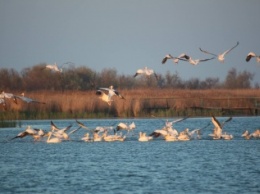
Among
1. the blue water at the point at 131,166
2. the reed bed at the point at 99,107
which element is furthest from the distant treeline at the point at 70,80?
the blue water at the point at 131,166

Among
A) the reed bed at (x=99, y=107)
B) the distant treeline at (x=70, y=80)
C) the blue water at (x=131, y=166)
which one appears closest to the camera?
the blue water at (x=131, y=166)

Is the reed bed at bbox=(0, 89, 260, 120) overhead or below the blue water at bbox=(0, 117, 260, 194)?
overhead

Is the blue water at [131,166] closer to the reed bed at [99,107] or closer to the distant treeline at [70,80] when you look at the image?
the reed bed at [99,107]

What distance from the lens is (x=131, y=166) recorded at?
2373 cm

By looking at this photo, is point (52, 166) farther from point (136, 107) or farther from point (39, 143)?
point (136, 107)

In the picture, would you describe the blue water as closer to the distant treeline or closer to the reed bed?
the reed bed

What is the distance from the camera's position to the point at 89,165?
24.4m

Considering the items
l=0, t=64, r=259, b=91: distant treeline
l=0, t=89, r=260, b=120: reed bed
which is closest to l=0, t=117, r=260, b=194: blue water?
l=0, t=89, r=260, b=120: reed bed

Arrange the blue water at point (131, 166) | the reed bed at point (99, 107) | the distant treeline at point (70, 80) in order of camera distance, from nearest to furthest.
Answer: the blue water at point (131, 166) < the reed bed at point (99, 107) < the distant treeline at point (70, 80)

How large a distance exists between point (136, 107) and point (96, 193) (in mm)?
26253

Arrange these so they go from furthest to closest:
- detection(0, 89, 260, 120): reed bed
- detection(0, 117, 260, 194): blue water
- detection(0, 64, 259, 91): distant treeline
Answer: detection(0, 64, 259, 91): distant treeline < detection(0, 89, 260, 120): reed bed < detection(0, 117, 260, 194): blue water

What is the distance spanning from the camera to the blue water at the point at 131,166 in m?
19.9

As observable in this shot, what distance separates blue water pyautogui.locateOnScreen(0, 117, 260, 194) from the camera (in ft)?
65.2

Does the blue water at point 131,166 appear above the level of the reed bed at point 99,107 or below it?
below
